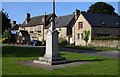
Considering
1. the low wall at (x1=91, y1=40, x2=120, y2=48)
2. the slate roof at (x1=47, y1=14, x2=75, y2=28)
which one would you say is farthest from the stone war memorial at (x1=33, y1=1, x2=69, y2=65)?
the slate roof at (x1=47, y1=14, x2=75, y2=28)

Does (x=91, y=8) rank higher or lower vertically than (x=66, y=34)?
higher

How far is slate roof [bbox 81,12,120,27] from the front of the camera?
61862mm

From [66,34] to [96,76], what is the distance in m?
60.0

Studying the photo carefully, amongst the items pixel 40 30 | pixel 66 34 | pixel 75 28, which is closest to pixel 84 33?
pixel 75 28

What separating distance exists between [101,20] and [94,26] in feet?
12.9

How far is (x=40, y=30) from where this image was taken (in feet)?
286

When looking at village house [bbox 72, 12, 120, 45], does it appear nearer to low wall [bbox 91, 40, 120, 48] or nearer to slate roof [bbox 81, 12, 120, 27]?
slate roof [bbox 81, 12, 120, 27]

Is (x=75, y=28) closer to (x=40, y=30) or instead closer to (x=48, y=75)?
(x=40, y=30)

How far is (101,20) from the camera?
6384cm

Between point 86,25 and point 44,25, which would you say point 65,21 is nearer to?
point 44,25

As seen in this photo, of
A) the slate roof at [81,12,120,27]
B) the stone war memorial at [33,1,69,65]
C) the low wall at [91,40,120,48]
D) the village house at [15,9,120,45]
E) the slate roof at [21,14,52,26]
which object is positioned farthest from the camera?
the slate roof at [21,14,52,26]

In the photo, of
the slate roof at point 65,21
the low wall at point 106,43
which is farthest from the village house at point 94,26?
the slate roof at point 65,21

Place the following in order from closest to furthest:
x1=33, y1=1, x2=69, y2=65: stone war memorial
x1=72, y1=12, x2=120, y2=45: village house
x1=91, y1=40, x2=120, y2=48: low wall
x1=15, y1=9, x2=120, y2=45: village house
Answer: x1=33, y1=1, x2=69, y2=65: stone war memorial, x1=91, y1=40, x2=120, y2=48: low wall, x1=72, y1=12, x2=120, y2=45: village house, x1=15, y1=9, x2=120, y2=45: village house

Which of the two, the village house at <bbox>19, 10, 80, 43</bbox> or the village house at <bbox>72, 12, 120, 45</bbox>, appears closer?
the village house at <bbox>72, 12, 120, 45</bbox>
